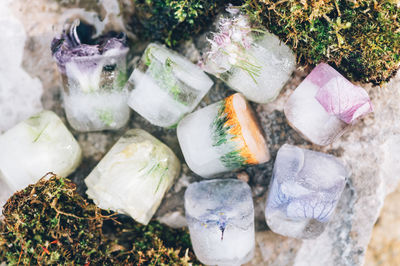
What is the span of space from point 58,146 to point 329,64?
177cm

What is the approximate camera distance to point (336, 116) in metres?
2.08

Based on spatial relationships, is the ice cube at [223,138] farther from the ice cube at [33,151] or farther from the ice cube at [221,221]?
the ice cube at [33,151]

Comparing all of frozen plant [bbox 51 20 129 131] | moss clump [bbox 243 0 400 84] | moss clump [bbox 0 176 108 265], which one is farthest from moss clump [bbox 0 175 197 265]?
moss clump [bbox 243 0 400 84]

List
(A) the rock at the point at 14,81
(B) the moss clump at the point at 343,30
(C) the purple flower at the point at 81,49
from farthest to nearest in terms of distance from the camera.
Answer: (A) the rock at the point at 14,81
(C) the purple flower at the point at 81,49
(B) the moss clump at the point at 343,30

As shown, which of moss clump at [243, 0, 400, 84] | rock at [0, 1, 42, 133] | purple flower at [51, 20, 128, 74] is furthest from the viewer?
rock at [0, 1, 42, 133]

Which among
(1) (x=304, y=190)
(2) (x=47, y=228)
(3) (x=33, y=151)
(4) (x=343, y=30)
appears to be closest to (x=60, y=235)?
(2) (x=47, y=228)

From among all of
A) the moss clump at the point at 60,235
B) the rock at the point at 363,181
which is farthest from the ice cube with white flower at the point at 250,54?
the moss clump at the point at 60,235

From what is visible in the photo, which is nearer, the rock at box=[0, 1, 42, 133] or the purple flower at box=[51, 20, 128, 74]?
the purple flower at box=[51, 20, 128, 74]

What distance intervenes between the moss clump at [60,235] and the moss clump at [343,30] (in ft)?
5.02

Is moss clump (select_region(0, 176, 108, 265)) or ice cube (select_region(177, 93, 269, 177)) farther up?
ice cube (select_region(177, 93, 269, 177))

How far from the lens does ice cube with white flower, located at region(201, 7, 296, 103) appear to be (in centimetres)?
216

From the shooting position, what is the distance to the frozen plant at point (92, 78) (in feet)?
7.43

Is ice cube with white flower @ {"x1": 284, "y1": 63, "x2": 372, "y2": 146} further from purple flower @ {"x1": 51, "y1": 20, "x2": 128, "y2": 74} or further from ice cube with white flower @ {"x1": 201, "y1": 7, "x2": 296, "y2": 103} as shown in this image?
purple flower @ {"x1": 51, "y1": 20, "x2": 128, "y2": 74}

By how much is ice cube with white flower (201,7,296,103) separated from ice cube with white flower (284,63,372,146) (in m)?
0.16
